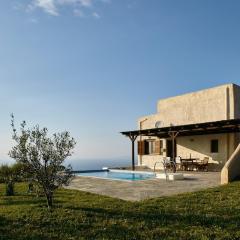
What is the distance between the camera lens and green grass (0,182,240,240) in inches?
237

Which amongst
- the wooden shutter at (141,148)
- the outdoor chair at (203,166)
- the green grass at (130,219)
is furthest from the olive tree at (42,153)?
the wooden shutter at (141,148)

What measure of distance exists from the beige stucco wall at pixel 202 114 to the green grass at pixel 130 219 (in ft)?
38.8

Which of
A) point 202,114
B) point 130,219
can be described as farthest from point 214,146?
point 130,219

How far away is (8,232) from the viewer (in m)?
6.37

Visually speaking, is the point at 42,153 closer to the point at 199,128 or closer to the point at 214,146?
the point at 199,128

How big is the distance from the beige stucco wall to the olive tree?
14.6 m

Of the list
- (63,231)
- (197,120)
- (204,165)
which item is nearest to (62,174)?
(63,231)

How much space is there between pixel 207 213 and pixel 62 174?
3.21 meters

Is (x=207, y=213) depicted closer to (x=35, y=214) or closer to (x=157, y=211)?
(x=157, y=211)

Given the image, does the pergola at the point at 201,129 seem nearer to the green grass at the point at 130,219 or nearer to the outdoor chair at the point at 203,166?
the outdoor chair at the point at 203,166

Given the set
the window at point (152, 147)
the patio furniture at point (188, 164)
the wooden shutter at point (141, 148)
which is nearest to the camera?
Answer: the patio furniture at point (188, 164)

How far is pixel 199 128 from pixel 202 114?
2.81 meters

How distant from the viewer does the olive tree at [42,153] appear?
754cm

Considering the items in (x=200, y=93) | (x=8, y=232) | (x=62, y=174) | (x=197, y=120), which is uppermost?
(x=200, y=93)
